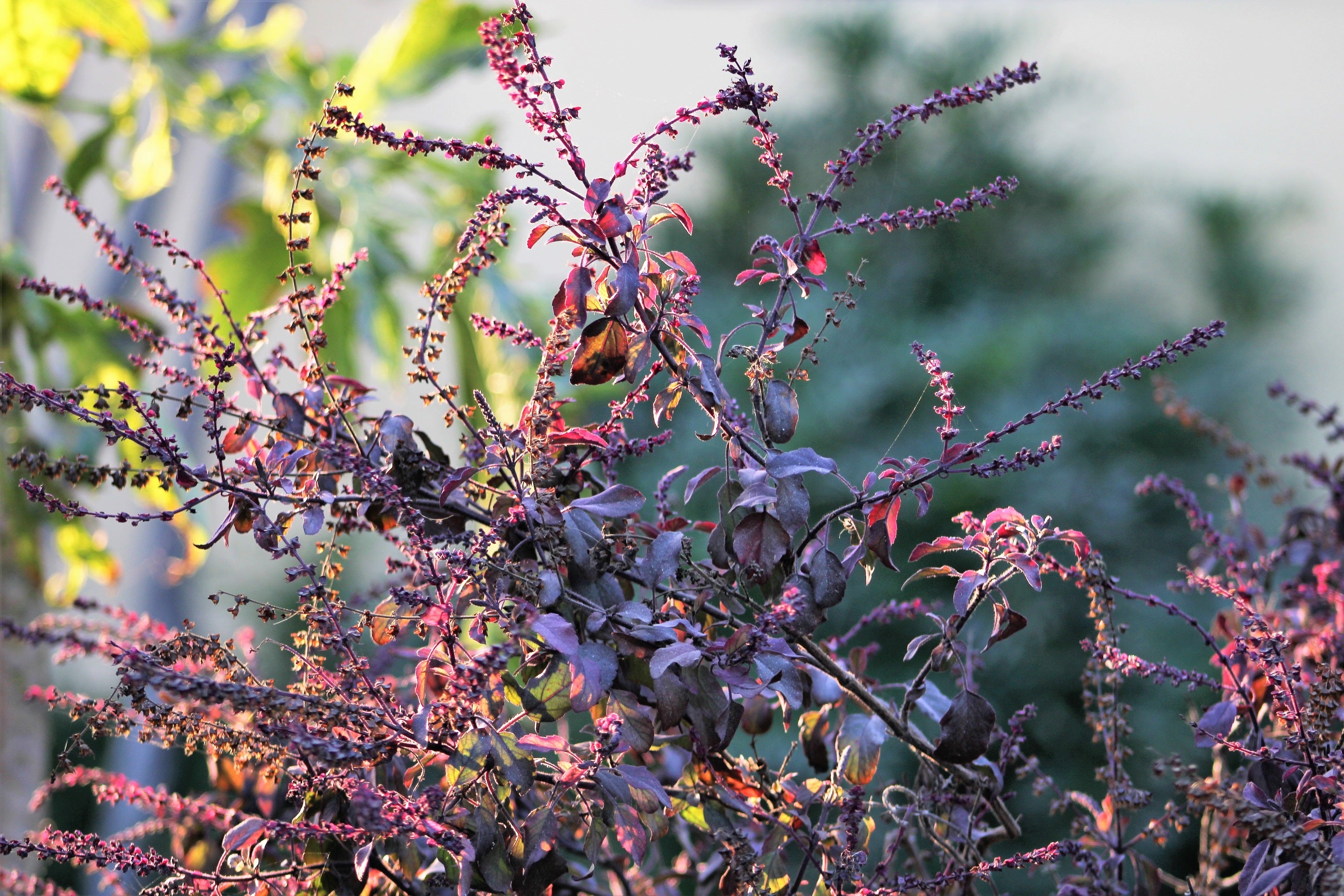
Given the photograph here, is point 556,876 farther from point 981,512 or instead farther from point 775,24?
point 775,24

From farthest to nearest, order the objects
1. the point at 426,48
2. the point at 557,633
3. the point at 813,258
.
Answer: the point at 426,48, the point at 813,258, the point at 557,633

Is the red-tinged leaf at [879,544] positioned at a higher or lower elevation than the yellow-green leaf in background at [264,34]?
lower

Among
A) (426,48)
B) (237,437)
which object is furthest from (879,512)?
(426,48)

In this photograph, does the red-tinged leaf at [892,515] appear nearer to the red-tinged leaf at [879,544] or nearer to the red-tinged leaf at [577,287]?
the red-tinged leaf at [879,544]

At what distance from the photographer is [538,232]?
0.46 m

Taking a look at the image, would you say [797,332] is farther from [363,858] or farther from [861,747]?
[363,858]

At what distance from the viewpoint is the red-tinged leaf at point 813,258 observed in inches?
20.1

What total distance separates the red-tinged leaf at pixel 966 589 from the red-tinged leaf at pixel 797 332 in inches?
5.6

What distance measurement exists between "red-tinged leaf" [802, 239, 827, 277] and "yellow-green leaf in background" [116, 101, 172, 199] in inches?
43.9

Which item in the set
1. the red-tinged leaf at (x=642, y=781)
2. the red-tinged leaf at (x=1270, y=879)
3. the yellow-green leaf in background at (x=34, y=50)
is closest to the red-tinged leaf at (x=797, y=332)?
the red-tinged leaf at (x=642, y=781)

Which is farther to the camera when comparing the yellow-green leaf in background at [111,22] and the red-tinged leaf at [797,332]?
the yellow-green leaf in background at [111,22]

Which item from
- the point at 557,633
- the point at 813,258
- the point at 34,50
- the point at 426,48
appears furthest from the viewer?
the point at 426,48

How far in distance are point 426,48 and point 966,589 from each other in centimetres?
123

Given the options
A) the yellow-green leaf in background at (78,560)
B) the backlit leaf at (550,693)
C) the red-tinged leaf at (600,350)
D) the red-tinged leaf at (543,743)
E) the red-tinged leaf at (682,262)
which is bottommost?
the red-tinged leaf at (543,743)
